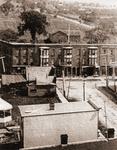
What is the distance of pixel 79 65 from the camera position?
5322 cm

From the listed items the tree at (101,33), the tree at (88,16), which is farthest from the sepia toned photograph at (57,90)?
the tree at (88,16)

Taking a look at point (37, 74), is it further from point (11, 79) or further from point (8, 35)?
point (8, 35)

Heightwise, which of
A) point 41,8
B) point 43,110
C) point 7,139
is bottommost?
point 7,139

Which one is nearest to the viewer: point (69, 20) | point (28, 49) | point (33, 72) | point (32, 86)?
point (32, 86)

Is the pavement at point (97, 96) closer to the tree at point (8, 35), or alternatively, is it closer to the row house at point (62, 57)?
the row house at point (62, 57)

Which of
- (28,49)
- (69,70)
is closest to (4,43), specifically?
(28,49)

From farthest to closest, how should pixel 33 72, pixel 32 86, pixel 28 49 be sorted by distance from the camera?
pixel 28 49
pixel 33 72
pixel 32 86

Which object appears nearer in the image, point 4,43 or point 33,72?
point 33,72

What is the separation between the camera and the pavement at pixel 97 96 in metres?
31.8

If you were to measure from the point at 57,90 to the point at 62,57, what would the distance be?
37.5ft

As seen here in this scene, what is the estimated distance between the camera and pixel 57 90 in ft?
137

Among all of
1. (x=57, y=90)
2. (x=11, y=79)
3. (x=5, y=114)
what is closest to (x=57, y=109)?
(x=5, y=114)

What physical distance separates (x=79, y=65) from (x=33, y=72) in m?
11.6

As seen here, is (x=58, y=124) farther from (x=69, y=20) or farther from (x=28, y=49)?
(x=69, y=20)
